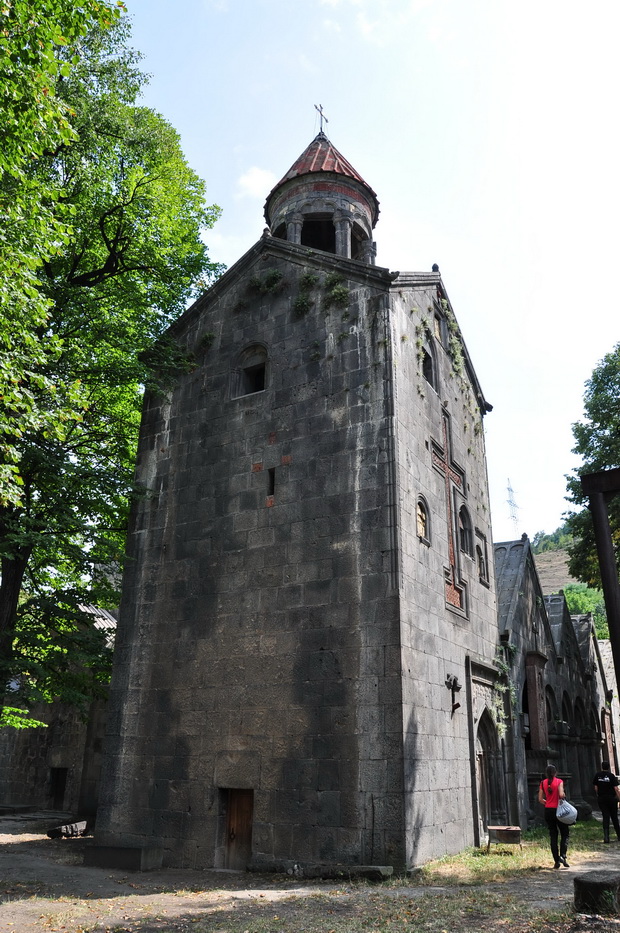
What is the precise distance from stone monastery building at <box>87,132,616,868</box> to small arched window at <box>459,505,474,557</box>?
94 millimetres

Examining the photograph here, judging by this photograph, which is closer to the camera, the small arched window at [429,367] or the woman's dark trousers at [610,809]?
the woman's dark trousers at [610,809]

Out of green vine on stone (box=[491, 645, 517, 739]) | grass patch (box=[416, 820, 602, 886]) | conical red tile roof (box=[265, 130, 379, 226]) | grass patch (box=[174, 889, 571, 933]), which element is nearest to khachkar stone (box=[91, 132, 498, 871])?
grass patch (box=[416, 820, 602, 886])

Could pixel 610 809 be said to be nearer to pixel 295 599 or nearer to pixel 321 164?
pixel 295 599

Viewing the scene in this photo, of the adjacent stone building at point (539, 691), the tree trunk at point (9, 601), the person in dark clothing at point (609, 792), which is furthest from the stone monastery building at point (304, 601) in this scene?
the person in dark clothing at point (609, 792)

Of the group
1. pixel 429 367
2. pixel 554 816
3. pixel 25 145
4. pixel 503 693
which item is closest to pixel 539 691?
pixel 503 693

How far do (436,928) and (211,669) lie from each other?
7160mm

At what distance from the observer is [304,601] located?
13.5 metres

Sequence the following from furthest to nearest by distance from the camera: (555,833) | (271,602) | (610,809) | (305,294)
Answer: (305,294) < (610,809) < (271,602) < (555,833)

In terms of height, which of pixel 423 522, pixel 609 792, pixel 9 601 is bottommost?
pixel 609 792

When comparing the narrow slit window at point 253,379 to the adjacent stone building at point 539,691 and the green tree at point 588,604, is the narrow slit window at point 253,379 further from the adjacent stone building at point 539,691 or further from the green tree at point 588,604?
the green tree at point 588,604

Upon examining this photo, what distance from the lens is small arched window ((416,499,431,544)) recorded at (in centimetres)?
1447

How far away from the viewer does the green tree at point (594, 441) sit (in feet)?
81.6

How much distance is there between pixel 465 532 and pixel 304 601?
6.61 metres

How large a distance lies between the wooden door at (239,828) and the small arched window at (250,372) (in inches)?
335
